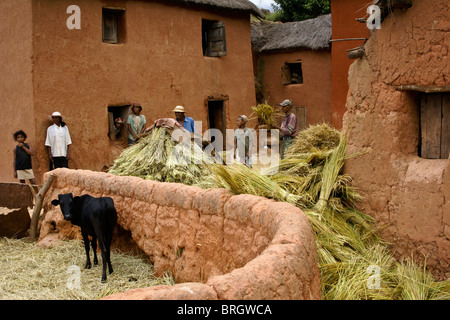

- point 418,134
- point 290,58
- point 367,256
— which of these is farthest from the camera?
point 290,58

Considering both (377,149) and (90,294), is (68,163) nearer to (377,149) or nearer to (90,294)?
(90,294)

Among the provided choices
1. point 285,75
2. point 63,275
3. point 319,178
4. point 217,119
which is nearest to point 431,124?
point 319,178

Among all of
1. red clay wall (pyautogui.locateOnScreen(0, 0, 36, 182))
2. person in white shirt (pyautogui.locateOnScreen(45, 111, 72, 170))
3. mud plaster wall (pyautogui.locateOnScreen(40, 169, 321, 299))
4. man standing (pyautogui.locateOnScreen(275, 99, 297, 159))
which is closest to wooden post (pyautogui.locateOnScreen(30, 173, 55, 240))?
mud plaster wall (pyautogui.locateOnScreen(40, 169, 321, 299))

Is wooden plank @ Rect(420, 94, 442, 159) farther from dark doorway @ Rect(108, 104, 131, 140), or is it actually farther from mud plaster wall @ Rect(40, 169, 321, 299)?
dark doorway @ Rect(108, 104, 131, 140)

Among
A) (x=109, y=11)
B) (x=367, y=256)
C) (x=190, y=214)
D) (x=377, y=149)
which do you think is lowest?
(x=367, y=256)

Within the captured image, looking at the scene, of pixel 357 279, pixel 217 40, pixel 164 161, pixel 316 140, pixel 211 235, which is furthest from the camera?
pixel 217 40

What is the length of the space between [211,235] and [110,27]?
8.55 m

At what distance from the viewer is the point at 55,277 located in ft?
19.8

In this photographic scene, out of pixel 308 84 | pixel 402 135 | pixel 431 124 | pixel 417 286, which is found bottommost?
pixel 417 286

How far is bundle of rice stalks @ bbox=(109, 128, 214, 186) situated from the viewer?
7531 millimetres

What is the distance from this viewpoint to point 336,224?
557 cm

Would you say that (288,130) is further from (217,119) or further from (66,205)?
(217,119)

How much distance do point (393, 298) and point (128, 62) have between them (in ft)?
30.6
